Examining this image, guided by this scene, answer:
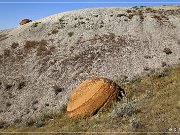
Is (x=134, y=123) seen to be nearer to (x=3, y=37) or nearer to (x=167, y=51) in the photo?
(x=167, y=51)

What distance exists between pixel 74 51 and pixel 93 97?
1083 inches

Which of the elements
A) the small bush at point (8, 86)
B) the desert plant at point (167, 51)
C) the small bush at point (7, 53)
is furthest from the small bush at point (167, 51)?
the small bush at point (7, 53)

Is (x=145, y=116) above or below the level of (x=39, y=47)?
above

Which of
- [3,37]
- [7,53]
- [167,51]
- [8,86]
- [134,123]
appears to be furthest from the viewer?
[3,37]

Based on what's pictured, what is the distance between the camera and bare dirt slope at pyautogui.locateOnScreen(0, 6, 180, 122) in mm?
42812

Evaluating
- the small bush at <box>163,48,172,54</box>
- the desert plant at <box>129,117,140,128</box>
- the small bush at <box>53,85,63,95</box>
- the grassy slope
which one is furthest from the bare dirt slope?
the desert plant at <box>129,117,140,128</box>

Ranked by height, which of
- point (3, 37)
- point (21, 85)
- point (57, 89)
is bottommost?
point (21, 85)

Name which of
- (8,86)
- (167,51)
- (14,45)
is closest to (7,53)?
(14,45)

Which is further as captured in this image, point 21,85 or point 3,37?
point 3,37

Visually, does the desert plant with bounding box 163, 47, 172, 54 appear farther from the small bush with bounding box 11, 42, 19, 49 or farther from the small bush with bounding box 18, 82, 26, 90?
the small bush with bounding box 11, 42, 19, 49

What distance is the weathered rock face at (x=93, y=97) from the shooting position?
960 inches

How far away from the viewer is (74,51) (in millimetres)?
51594

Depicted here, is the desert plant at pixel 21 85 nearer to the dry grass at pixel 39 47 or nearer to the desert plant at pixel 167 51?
Answer: the dry grass at pixel 39 47

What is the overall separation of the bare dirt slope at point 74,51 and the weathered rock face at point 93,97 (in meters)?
12.9
